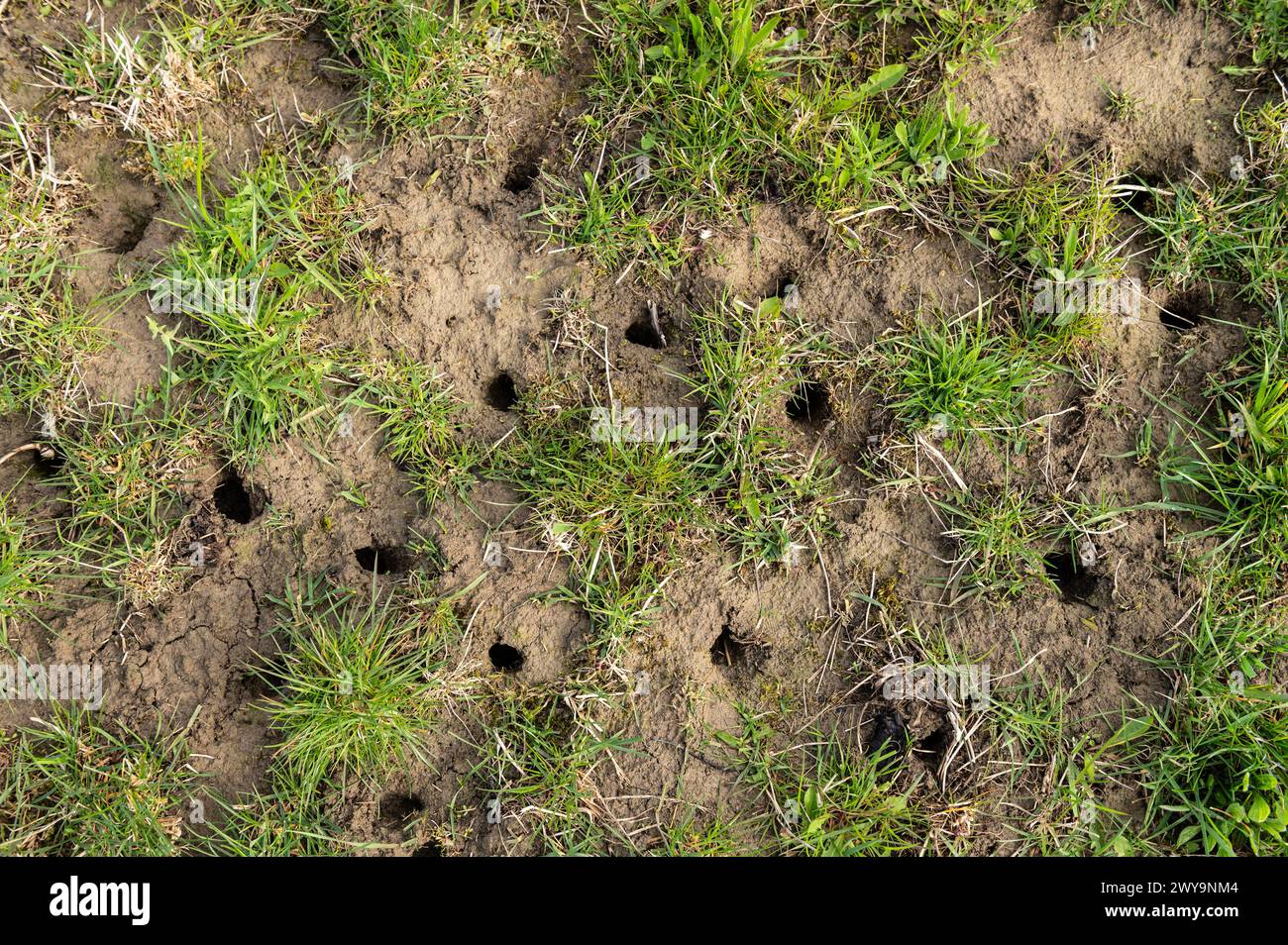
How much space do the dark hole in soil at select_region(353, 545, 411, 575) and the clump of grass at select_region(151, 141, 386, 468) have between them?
0.45m

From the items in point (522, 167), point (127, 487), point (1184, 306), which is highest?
point (522, 167)

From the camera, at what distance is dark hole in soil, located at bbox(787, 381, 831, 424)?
272cm

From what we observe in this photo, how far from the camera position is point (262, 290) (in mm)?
2729

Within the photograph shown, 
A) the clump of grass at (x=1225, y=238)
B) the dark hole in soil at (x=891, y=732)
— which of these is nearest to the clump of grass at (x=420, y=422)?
the dark hole in soil at (x=891, y=732)

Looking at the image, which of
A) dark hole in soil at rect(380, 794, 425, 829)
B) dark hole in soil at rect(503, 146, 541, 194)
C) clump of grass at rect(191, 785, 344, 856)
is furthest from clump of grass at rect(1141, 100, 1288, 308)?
clump of grass at rect(191, 785, 344, 856)

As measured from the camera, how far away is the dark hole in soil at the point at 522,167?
281cm

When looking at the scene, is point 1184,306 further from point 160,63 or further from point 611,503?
point 160,63

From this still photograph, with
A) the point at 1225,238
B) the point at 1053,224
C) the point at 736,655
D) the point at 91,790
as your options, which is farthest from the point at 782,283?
the point at 91,790

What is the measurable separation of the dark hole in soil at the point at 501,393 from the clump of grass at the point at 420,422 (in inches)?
4.2

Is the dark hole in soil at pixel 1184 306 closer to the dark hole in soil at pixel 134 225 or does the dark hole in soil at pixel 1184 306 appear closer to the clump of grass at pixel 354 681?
the clump of grass at pixel 354 681

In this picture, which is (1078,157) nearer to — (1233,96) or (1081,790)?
(1233,96)

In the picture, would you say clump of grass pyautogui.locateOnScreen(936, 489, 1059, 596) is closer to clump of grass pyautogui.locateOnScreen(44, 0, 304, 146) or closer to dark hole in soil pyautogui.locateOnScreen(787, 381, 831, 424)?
dark hole in soil pyautogui.locateOnScreen(787, 381, 831, 424)

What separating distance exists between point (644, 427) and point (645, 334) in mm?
306
